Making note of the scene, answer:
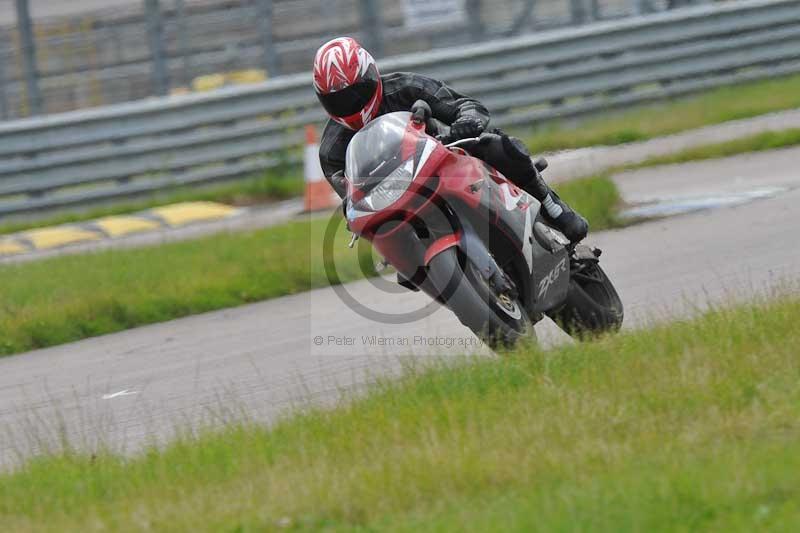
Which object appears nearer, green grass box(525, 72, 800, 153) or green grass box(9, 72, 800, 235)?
green grass box(9, 72, 800, 235)

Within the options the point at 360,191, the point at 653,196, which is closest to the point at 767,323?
the point at 360,191

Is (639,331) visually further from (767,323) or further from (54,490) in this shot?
(54,490)

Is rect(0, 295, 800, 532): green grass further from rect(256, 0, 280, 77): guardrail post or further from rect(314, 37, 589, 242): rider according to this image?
rect(256, 0, 280, 77): guardrail post

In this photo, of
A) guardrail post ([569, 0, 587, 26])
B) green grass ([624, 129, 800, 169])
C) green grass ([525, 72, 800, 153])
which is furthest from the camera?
guardrail post ([569, 0, 587, 26])

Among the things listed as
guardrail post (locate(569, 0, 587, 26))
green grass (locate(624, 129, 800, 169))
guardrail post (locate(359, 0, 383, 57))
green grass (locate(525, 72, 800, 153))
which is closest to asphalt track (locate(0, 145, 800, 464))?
green grass (locate(624, 129, 800, 169))

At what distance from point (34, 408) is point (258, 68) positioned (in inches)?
393

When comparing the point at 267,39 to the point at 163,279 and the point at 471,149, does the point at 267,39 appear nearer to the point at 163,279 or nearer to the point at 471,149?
→ the point at 163,279

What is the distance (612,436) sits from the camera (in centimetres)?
493

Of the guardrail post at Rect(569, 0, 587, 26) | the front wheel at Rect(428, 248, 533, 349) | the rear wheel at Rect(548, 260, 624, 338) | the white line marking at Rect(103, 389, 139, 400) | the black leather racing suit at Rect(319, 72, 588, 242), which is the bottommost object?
the white line marking at Rect(103, 389, 139, 400)

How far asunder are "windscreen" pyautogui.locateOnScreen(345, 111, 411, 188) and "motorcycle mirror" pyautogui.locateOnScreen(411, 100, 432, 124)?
0.21ft

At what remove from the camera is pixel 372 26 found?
16547 millimetres

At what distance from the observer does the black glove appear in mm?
6352

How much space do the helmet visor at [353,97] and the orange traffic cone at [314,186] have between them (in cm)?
863

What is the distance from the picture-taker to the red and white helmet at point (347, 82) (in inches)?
251
